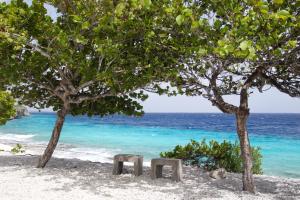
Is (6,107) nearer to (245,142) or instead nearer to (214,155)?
(214,155)

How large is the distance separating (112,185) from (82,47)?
15.6ft

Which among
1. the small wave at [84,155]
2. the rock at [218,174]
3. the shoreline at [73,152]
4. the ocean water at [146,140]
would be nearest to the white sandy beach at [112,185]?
the rock at [218,174]

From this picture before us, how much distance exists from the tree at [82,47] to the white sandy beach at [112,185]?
5.50 ft

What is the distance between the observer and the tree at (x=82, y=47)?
10.9m

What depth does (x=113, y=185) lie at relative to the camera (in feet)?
37.3

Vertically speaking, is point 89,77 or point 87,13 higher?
point 87,13

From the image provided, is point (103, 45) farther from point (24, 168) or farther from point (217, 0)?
point (24, 168)

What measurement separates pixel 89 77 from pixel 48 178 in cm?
339

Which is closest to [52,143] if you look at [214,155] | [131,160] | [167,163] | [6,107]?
[131,160]

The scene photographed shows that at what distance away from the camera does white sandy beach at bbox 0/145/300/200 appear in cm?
1006

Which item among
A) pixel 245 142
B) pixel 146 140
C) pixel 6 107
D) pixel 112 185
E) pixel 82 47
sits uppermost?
pixel 82 47

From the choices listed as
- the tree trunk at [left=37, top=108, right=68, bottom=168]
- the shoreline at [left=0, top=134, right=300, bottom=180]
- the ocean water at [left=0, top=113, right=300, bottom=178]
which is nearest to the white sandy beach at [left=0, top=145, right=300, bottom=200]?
the tree trunk at [left=37, top=108, right=68, bottom=168]

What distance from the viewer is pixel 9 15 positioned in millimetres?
11344

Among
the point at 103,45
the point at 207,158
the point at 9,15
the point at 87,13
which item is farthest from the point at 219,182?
the point at 9,15
